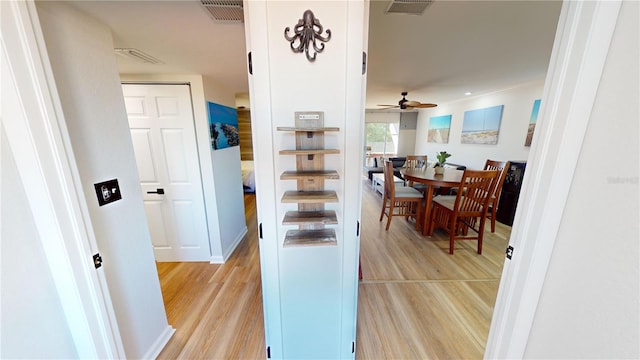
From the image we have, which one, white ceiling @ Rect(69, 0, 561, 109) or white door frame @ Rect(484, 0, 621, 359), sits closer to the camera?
white door frame @ Rect(484, 0, 621, 359)

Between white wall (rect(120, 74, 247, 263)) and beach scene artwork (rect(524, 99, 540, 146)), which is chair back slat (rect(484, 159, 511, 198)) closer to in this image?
beach scene artwork (rect(524, 99, 540, 146))

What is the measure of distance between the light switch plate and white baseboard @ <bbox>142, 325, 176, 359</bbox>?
3.51ft

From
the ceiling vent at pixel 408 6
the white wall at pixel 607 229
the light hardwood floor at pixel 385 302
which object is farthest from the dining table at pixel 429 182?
the white wall at pixel 607 229

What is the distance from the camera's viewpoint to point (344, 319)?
4.05ft

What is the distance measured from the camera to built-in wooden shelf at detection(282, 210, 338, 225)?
1.04 meters

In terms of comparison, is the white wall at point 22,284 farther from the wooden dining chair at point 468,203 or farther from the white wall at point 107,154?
the wooden dining chair at point 468,203

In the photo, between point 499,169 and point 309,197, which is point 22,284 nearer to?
point 309,197

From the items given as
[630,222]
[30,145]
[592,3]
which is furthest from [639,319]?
[30,145]

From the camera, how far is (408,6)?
1281mm

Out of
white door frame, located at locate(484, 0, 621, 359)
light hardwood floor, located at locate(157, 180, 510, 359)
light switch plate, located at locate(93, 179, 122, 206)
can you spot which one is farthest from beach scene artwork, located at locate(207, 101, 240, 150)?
white door frame, located at locate(484, 0, 621, 359)

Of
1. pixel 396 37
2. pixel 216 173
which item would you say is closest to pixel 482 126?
pixel 396 37

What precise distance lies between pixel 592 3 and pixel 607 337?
0.93 metres

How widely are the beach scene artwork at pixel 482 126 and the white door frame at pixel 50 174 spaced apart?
18.8ft

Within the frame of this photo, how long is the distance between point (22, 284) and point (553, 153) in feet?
6.43
